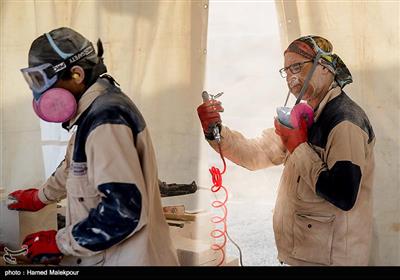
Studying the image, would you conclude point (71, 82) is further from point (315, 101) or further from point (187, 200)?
point (315, 101)

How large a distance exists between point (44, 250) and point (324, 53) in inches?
34.4

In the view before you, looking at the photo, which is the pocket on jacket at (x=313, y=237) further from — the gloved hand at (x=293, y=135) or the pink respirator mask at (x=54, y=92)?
the pink respirator mask at (x=54, y=92)

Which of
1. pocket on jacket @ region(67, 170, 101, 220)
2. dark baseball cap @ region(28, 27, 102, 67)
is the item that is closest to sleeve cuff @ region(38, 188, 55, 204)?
pocket on jacket @ region(67, 170, 101, 220)

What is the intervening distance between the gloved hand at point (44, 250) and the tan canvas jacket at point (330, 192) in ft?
2.01

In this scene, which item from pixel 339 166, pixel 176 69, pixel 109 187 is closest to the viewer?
pixel 109 187

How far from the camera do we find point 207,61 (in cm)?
143

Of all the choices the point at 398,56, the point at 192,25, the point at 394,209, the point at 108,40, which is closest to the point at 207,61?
the point at 192,25

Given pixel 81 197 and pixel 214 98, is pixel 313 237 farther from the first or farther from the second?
pixel 81 197

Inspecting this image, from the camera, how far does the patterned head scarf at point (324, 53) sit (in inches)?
53.0

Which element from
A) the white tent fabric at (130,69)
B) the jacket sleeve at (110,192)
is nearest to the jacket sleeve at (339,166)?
the white tent fabric at (130,69)

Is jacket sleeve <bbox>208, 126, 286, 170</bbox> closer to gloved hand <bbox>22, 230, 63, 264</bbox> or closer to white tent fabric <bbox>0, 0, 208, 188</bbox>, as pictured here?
white tent fabric <bbox>0, 0, 208, 188</bbox>

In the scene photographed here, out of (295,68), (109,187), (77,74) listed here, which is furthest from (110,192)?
(295,68)

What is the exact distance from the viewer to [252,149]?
1.45 m
